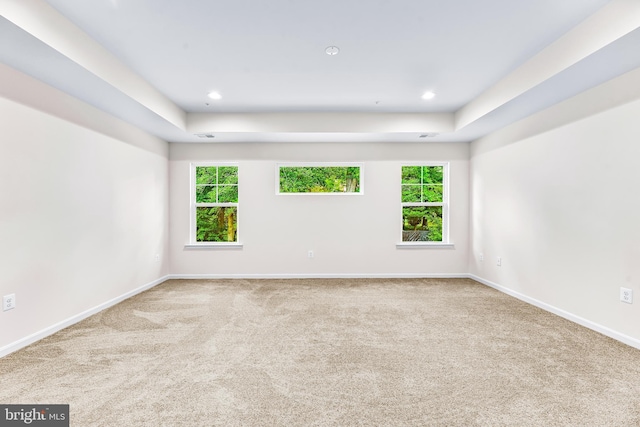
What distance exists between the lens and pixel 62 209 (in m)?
2.79

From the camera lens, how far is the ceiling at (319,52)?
2023mm

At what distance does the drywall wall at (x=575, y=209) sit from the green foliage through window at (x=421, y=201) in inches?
37.4

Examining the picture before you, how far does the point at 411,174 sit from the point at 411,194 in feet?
1.16

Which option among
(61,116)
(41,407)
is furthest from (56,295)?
(61,116)

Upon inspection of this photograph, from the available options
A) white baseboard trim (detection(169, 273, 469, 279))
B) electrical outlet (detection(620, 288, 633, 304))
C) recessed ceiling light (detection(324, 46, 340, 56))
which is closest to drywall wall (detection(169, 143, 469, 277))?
white baseboard trim (detection(169, 273, 469, 279))

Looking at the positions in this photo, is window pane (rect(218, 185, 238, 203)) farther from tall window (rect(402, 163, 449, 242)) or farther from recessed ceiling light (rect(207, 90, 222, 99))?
tall window (rect(402, 163, 449, 242))

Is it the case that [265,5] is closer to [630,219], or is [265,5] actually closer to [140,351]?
[140,351]

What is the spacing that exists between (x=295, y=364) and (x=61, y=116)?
320 cm

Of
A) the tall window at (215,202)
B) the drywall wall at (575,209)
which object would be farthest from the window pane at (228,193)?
the drywall wall at (575,209)

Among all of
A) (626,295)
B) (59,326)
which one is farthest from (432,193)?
(59,326)

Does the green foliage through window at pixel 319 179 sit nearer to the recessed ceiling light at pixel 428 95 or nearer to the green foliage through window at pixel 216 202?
the green foliage through window at pixel 216 202

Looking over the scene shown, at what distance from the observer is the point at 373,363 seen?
6.95ft

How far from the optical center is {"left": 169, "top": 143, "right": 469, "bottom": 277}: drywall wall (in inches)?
192

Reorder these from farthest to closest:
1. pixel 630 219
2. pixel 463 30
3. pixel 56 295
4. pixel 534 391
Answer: pixel 56 295, pixel 630 219, pixel 463 30, pixel 534 391
